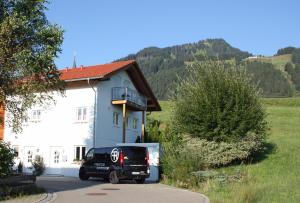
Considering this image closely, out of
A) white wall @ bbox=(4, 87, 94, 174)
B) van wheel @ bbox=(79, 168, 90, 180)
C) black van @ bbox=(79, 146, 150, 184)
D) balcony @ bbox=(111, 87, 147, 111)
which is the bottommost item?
van wheel @ bbox=(79, 168, 90, 180)

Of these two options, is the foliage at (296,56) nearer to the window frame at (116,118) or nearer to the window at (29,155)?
the window frame at (116,118)

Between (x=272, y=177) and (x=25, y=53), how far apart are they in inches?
512

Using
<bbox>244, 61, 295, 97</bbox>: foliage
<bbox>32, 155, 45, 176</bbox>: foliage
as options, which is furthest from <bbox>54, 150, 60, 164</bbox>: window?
<bbox>244, 61, 295, 97</bbox>: foliage

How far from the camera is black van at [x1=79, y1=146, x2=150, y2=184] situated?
2503 cm

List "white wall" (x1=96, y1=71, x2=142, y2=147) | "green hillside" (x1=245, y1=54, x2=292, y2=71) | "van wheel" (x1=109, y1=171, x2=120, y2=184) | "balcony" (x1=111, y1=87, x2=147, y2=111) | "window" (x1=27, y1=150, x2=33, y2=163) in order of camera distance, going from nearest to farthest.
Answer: "van wheel" (x1=109, y1=171, x2=120, y2=184) < "white wall" (x1=96, y1=71, x2=142, y2=147) < "balcony" (x1=111, y1=87, x2=147, y2=111) < "window" (x1=27, y1=150, x2=33, y2=163) < "green hillside" (x1=245, y1=54, x2=292, y2=71)

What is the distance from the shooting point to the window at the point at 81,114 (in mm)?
35531

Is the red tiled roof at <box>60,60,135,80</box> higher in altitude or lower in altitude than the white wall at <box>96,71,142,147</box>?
higher

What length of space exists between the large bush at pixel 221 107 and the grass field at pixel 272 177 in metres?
1.64

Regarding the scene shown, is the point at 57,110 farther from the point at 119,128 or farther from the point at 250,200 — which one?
the point at 250,200

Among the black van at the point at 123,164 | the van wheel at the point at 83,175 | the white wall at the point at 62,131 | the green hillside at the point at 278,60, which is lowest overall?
the van wheel at the point at 83,175

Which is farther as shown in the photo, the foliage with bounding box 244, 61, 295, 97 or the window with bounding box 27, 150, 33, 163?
the foliage with bounding box 244, 61, 295, 97

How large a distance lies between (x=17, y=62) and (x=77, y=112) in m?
18.9

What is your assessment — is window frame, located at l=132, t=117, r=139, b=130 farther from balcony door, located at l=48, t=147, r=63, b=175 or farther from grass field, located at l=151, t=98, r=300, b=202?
grass field, located at l=151, t=98, r=300, b=202

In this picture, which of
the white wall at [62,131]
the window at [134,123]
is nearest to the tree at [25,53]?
the white wall at [62,131]
